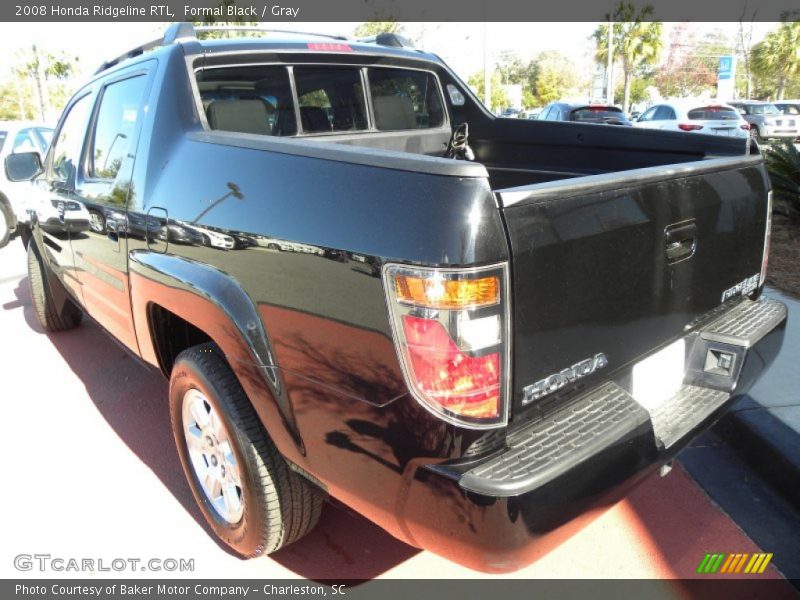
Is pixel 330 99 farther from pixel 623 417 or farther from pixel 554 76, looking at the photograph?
pixel 554 76

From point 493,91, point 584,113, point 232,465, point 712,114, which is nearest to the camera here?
point 232,465

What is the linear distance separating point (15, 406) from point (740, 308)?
13.9 ft

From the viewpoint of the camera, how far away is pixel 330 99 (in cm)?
356

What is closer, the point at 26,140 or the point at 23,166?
the point at 23,166

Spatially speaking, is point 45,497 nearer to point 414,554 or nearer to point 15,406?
point 15,406

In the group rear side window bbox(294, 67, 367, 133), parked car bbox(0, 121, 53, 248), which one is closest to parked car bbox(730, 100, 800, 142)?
parked car bbox(0, 121, 53, 248)

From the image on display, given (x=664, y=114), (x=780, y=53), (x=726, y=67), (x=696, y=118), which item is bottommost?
(x=696, y=118)

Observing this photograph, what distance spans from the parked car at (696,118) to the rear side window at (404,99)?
42.8ft

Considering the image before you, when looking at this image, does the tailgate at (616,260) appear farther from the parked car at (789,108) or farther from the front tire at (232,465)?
the parked car at (789,108)

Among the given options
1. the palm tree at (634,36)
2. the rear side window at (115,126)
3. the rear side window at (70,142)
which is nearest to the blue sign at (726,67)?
Result: the palm tree at (634,36)

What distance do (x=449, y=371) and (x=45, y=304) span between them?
4.67 metres

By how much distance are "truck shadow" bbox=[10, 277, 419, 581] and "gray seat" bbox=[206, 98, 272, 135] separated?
4.12 feet

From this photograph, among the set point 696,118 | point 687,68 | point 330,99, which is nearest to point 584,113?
point 696,118

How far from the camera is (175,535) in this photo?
2.79m
